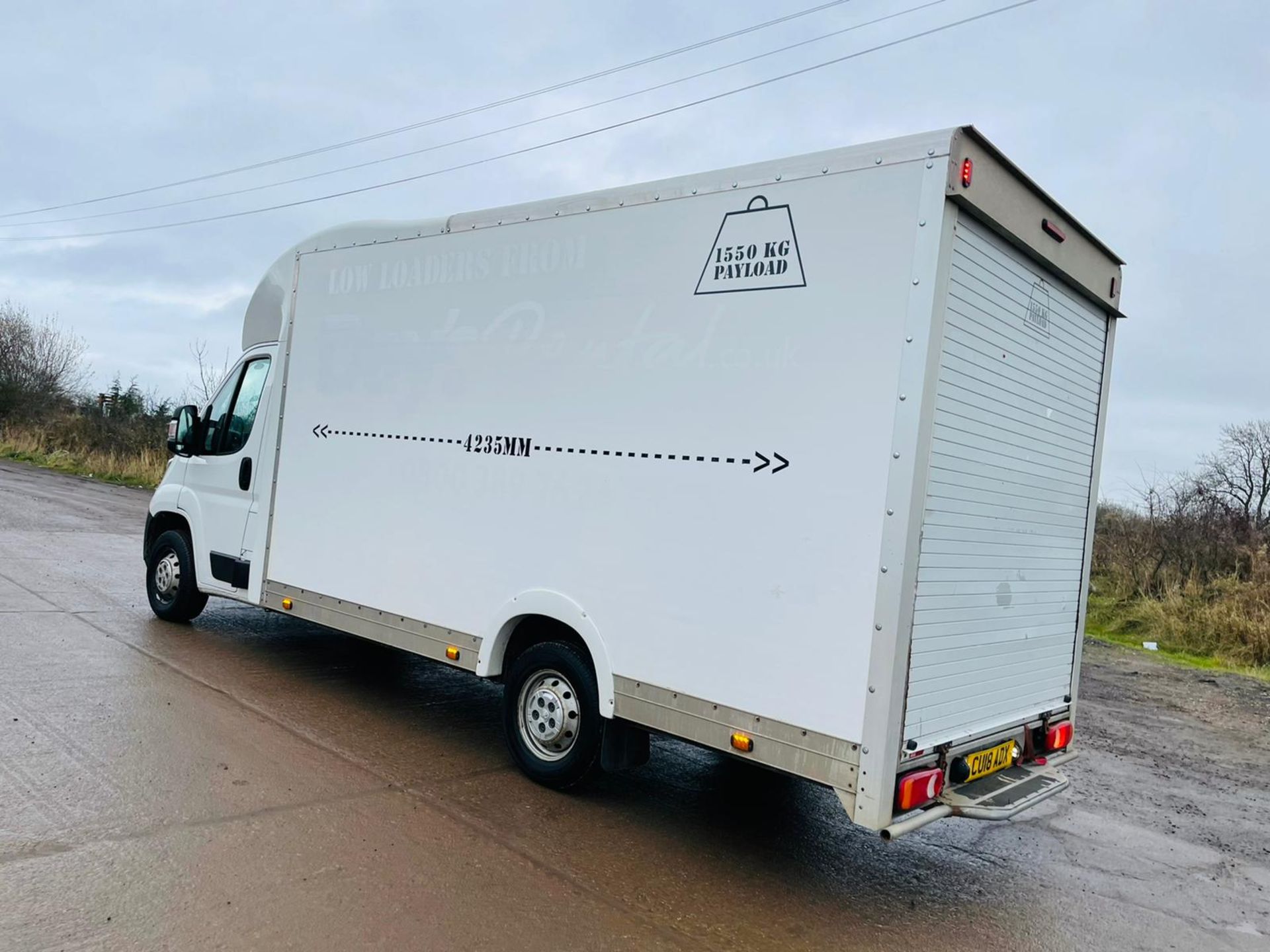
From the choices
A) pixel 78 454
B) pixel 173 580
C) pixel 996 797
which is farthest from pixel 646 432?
pixel 78 454

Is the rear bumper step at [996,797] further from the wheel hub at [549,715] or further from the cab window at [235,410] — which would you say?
the cab window at [235,410]

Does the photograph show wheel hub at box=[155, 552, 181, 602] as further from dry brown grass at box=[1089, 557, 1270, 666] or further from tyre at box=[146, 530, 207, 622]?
dry brown grass at box=[1089, 557, 1270, 666]

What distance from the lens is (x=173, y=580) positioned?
26.4ft

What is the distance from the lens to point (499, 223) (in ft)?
17.7

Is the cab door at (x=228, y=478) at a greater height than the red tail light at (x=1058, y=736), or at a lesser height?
greater

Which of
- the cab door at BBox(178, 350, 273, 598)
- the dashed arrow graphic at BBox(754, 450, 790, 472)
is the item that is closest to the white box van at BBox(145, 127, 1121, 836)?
the dashed arrow graphic at BBox(754, 450, 790, 472)

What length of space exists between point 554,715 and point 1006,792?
221 cm

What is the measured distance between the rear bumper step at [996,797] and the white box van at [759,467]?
0.07 ft

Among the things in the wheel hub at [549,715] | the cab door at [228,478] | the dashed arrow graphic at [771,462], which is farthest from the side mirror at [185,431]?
the dashed arrow graphic at [771,462]

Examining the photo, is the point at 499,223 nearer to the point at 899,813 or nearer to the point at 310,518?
the point at 310,518

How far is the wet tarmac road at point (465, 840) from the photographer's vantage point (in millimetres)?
3592

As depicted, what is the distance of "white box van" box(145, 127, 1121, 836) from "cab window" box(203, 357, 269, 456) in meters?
1.41

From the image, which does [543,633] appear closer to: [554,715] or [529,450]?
[554,715]

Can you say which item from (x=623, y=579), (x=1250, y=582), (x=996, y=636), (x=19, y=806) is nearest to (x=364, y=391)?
(x=623, y=579)
